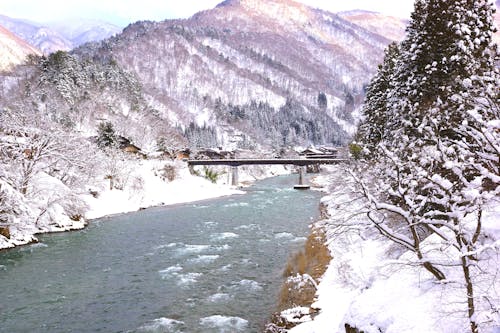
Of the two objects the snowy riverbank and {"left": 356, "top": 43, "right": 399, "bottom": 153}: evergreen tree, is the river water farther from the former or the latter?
{"left": 356, "top": 43, "right": 399, "bottom": 153}: evergreen tree

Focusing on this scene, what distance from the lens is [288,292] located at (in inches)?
659

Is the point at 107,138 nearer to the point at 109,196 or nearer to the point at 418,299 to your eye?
the point at 109,196

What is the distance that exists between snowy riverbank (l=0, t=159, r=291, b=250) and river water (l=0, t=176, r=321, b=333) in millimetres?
1780

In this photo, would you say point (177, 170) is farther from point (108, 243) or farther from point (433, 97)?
point (433, 97)

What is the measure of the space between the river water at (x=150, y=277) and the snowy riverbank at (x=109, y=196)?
178 centimetres

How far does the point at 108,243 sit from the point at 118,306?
12.5 m

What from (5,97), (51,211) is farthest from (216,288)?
(5,97)

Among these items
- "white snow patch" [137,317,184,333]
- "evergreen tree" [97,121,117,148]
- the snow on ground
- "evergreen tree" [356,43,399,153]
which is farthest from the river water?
"evergreen tree" [97,121,117,148]

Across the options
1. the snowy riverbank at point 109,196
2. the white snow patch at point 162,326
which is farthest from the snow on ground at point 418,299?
the snowy riverbank at point 109,196

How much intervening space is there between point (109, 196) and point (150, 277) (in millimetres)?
29296

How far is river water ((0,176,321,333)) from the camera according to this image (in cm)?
1525

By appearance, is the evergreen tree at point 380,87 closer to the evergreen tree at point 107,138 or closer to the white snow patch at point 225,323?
the white snow patch at point 225,323

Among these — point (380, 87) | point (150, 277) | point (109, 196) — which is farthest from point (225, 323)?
point (109, 196)

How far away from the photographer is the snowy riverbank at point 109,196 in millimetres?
28837
